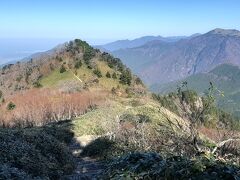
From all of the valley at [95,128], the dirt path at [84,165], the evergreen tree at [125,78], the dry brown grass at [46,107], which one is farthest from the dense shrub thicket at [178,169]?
the evergreen tree at [125,78]

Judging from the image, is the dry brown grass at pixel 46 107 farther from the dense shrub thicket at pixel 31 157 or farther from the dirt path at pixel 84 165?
the dense shrub thicket at pixel 31 157

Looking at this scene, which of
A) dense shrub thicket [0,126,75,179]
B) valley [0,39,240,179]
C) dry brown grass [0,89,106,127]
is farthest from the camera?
dry brown grass [0,89,106,127]

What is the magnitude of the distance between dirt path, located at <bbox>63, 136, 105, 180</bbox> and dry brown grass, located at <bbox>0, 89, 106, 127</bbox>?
99.2 feet

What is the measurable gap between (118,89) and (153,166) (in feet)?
277

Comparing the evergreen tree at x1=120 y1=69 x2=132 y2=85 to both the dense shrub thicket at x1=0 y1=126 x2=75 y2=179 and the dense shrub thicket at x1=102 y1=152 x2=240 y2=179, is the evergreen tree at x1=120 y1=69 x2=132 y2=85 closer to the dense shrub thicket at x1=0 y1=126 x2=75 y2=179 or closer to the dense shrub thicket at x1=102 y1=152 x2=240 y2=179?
the dense shrub thicket at x1=0 y1=126 x2=75 y2=179

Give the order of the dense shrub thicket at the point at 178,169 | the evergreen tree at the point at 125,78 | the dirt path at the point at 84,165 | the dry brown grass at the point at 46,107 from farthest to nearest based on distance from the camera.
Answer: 1. the evergreen tree at the point at 125,78
2. the dry brown grass at the point at 46,107
3. the dirt path at the point at 84,165
4. the dense shrub thicket at the point at 178,169

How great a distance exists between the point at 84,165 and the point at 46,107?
47.4m

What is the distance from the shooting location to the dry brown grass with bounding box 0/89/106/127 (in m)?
62.5

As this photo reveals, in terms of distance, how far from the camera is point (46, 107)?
67000 mm

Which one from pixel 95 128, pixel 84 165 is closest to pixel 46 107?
pixel 95 128

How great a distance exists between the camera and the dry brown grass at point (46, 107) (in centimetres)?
6253

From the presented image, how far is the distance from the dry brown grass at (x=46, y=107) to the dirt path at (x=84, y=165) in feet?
99.2

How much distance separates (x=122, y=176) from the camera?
27.7 feet

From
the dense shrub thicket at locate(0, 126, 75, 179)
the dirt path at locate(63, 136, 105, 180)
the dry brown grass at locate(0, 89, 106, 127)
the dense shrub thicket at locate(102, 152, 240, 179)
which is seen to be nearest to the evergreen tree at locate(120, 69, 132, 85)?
the dry brown grass at locate(0, 89, 106, 127)
